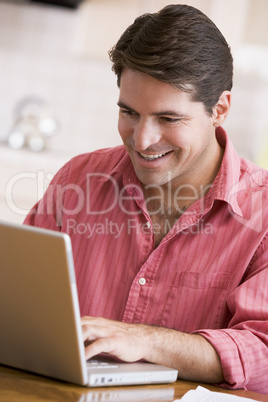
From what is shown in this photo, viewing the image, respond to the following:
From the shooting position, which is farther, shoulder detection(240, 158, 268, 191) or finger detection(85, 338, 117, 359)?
shoulder detection(240, 158, 268, 191)

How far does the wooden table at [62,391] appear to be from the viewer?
3.49ft

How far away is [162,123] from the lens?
160 cm

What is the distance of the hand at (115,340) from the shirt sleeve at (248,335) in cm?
16

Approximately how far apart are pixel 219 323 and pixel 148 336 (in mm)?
305

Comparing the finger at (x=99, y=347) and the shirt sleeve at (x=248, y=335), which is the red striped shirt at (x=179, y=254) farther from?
the finger at (x=99, y=347)

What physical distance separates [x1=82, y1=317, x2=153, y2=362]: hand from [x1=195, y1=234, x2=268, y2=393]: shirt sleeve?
0.16m

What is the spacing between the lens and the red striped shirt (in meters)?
1.54

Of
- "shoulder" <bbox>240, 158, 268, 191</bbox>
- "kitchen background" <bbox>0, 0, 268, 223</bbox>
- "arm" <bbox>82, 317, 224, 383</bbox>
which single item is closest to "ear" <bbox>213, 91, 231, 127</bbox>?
"shoulder" <bbox>240, 158, 268, 191</bbox>

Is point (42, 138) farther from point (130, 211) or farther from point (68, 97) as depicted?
point (130, 211)

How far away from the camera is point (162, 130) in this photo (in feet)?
5.25

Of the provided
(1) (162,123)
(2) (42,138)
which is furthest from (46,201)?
(2) (42,138)

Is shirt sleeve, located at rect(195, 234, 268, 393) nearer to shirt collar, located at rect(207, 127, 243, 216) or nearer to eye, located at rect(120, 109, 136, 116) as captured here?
shirt collar, located at rect(207, 127, 243, 216)

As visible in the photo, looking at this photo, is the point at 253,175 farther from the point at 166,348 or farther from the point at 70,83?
the point at 70,83

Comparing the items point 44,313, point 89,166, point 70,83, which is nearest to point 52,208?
point 89,166
